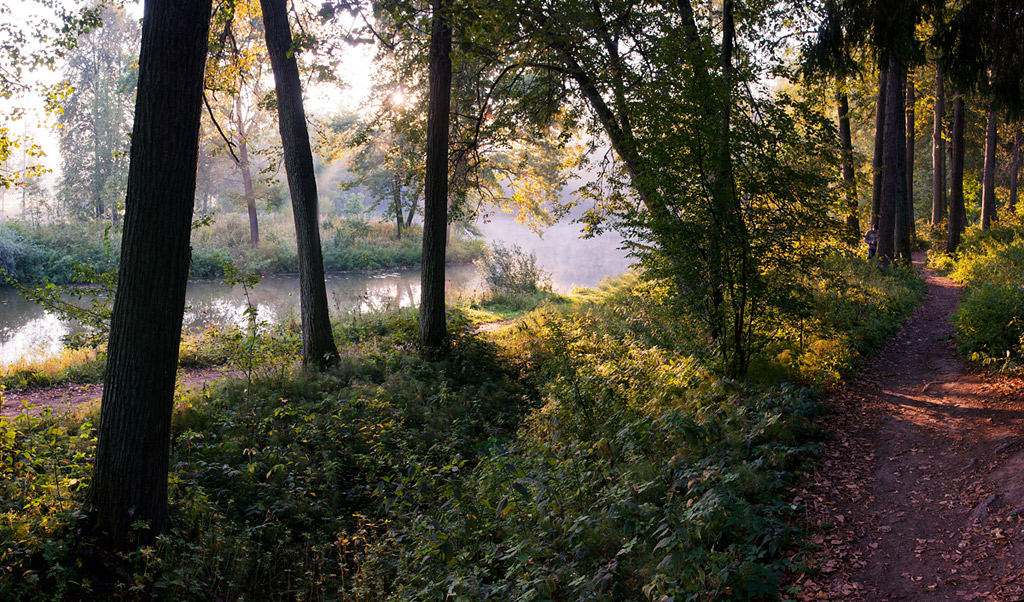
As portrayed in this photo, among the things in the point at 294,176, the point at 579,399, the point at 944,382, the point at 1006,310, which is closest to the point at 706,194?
the point at 579,399

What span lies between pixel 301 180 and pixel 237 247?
24881 mm

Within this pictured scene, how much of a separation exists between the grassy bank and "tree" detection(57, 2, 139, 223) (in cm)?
402

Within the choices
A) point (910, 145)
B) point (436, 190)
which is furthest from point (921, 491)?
point (910, 145)

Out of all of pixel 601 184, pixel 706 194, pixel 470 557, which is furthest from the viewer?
pixel 601 184

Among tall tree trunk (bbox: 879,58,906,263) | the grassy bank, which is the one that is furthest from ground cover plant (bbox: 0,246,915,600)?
the grassy bank

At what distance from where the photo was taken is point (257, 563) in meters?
4.81

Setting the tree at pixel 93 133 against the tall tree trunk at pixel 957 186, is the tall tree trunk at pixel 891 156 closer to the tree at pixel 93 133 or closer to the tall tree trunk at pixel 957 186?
the tall tree trunk at pixel 957 186

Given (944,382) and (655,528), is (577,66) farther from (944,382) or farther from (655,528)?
(655,528)

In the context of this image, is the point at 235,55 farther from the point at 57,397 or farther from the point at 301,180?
the point at 57,397

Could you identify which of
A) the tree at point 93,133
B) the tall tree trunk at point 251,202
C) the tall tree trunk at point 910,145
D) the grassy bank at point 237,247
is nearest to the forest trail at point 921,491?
the tall tree trunk at point 910,145

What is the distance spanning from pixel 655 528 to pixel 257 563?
3.36 metres

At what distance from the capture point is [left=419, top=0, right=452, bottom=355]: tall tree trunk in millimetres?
9781

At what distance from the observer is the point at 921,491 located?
4.21 meters

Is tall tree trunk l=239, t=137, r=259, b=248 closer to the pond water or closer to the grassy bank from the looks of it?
the grassy bank
